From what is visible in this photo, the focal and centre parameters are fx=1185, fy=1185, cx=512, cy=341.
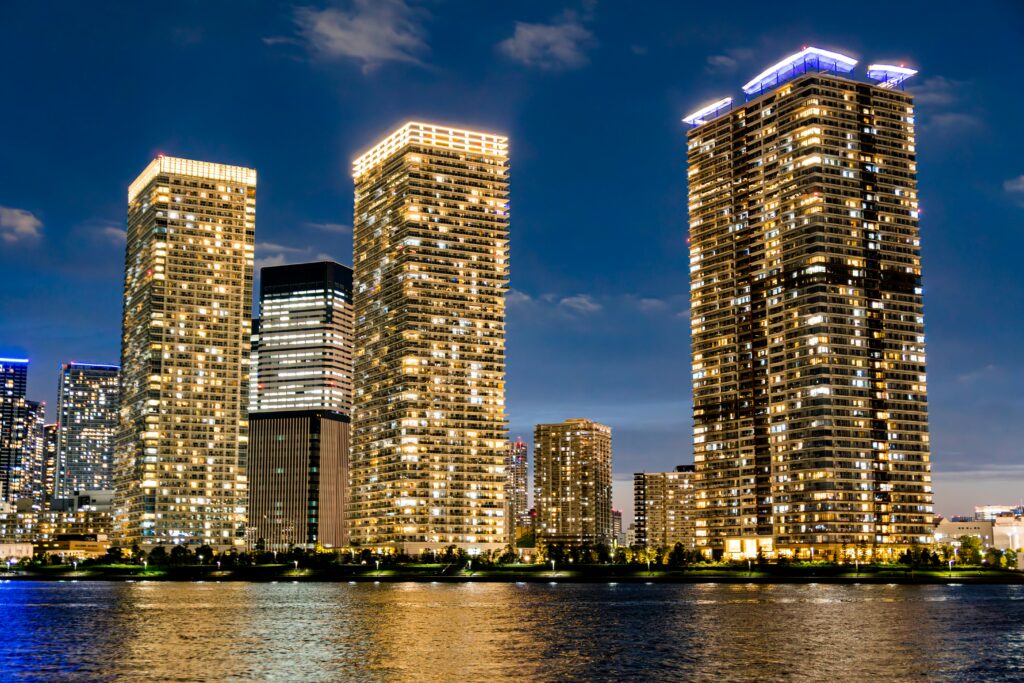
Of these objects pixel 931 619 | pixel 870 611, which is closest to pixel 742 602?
pixel 870 611

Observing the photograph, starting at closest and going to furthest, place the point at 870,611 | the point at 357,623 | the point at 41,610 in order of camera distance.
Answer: the point at 357,623 → the point at 870,611 → the point at 41,610

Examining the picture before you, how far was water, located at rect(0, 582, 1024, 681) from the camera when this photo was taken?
330 ft

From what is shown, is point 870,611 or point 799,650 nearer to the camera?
point 799,650

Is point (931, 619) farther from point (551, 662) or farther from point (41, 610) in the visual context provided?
point (41, 610)

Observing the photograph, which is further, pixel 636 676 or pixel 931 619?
pixel 931 619

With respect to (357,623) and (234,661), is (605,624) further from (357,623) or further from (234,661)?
(234,661)

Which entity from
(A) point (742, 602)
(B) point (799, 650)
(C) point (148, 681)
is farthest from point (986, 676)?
(A) point (742, 602)

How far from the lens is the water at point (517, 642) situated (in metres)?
101

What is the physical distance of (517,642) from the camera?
12350cm

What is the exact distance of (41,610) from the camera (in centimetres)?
18412

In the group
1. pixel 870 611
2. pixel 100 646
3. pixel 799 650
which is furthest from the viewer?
pixel 870 611

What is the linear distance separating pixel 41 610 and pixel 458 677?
370 feet

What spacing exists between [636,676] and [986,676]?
2886 cm

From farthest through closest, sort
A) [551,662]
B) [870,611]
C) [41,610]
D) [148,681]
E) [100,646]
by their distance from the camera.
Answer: [41,610] → [870,611] → [100,646] → [551,662] → [148,681]
